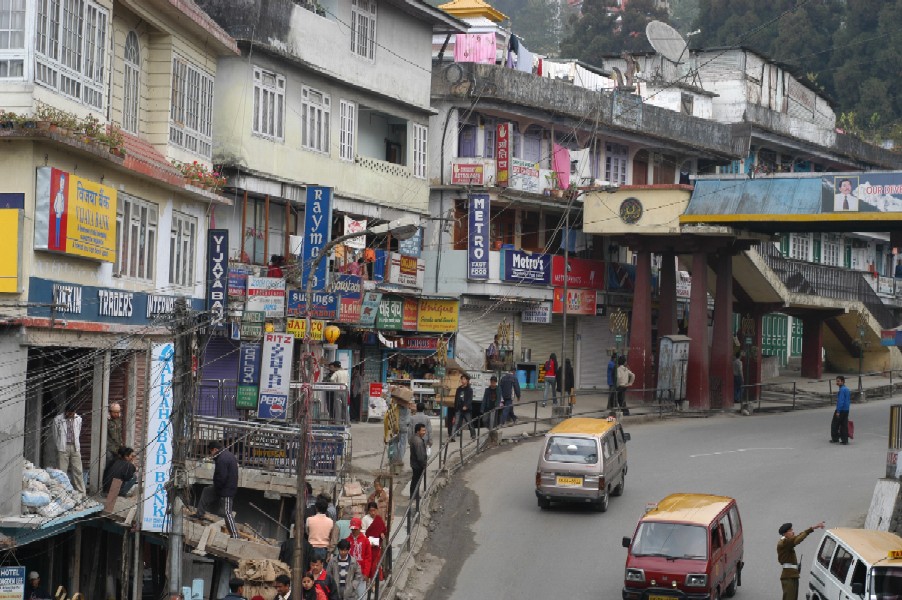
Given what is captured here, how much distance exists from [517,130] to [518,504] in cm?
2182

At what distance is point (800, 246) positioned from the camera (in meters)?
66.1

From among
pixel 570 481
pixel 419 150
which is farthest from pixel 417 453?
pixel 419 150

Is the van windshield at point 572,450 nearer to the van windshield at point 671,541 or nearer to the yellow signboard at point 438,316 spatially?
the van windshield at point 671,541

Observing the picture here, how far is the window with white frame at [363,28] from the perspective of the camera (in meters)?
40.4

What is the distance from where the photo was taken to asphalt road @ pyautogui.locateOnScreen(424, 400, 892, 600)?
23.8 m

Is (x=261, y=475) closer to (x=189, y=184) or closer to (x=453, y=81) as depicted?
(x=189, y=184)

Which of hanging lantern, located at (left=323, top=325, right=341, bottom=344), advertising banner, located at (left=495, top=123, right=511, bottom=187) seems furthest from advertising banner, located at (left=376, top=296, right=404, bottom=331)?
advertising banner, located at (left=495, top=123, right=511, bottom=187)

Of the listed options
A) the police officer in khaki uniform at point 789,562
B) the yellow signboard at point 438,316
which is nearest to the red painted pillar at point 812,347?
the yellow signboard at point 438,316

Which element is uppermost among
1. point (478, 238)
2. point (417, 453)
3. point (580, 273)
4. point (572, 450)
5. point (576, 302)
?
point (478, 238)

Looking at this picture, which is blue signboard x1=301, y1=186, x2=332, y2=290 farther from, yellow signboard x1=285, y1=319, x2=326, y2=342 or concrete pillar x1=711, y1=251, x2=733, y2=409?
concrete pillar x1=711, y1=251, x2=733, y2=409

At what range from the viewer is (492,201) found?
46281mm

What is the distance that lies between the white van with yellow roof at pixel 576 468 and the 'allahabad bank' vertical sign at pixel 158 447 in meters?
7.85

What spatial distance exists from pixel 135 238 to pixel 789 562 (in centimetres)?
1370

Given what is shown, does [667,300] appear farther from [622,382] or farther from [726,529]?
[726,529]
